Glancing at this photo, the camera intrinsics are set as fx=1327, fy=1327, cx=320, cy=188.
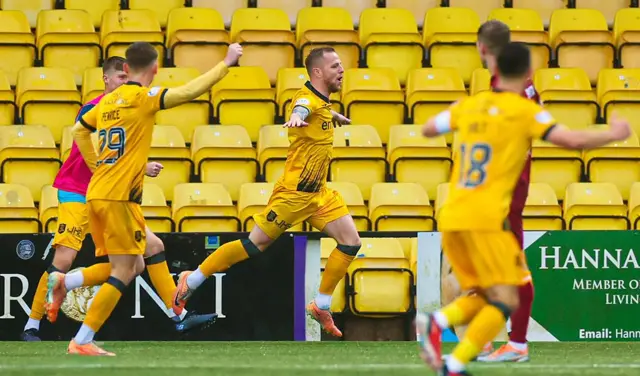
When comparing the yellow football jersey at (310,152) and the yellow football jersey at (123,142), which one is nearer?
the yellow football jersey at (123,142)

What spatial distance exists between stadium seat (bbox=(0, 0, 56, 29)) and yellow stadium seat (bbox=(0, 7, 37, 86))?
0.63 m

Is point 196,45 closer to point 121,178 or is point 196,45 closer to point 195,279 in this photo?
point 195,279

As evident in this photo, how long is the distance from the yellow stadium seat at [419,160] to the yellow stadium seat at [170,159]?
2001 mm

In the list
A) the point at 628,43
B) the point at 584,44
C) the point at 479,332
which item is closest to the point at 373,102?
the point at 584,44

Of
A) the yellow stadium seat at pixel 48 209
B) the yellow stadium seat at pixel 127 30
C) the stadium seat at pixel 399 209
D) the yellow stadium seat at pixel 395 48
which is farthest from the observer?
the yellow stadium seat at pixel 395 48

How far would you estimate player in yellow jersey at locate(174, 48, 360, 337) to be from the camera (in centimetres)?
1004

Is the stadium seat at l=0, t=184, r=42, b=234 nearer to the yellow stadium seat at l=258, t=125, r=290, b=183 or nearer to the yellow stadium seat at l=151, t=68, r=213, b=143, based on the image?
the yellow stadium seat at l=151, t=68, r=213, b=143

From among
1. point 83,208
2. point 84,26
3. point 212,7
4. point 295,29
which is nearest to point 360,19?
point 295,29

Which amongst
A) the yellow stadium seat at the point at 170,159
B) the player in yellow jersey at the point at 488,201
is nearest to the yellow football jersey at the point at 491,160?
the player in yellow jersey at the point at 488,201

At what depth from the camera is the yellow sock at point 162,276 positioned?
984cm

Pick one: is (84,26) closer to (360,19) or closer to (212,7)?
(212,7)

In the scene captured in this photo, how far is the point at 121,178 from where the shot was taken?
8508mm

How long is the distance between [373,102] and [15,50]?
391cm

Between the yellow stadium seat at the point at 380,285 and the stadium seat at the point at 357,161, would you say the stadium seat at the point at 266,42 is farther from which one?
the yellow stadium seat at the point at 380,285
